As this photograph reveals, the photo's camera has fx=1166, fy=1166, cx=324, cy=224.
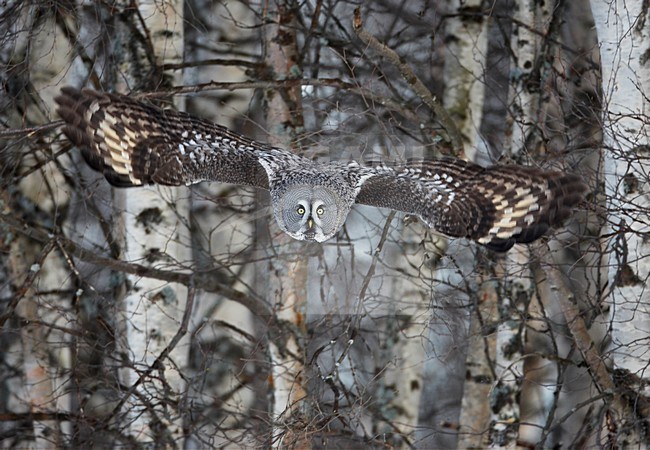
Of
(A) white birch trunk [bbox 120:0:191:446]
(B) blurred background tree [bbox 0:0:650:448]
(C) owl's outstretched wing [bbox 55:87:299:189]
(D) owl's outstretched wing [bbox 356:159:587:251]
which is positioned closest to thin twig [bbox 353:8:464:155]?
(B) blurred background tree [bbox 0:0:650:448]

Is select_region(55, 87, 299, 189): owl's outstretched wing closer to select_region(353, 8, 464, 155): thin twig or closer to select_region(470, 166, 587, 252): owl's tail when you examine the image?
select_region(353, 8, 464, 155): thin twig

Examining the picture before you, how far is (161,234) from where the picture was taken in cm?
740

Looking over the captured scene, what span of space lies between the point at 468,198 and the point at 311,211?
0.82 metres

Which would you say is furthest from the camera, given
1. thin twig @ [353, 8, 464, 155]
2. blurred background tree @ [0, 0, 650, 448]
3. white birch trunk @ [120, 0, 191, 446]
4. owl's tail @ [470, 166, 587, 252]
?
white birch trunk @ [120, 0, 191, 446]

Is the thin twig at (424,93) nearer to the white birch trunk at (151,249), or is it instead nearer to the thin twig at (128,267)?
the thin twig at (128,267)

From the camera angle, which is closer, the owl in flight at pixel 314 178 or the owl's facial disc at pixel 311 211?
the owl in flight at pixel 314 178

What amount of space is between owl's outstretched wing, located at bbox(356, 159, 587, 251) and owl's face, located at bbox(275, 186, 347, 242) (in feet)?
0.65

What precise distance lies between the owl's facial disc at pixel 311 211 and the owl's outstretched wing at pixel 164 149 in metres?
0.19

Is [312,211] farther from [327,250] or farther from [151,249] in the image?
[327,250]

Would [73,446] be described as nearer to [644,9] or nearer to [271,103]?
[271,103]

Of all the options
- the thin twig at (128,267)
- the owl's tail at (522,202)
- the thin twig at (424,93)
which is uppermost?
the thin twig at (424,93)

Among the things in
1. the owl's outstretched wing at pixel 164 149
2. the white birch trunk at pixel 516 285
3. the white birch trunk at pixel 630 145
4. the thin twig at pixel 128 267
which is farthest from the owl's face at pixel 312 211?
the white birch trunk at pixel 516 285

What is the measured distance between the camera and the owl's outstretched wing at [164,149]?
229 inches

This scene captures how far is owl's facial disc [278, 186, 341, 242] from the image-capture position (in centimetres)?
600
